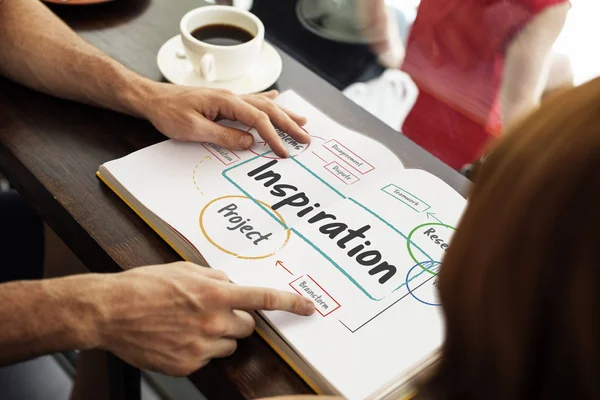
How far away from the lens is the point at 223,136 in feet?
2.44

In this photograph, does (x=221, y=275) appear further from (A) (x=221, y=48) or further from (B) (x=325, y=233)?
(A) (x=221, y=48)

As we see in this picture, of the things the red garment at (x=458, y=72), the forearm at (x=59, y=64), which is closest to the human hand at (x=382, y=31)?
the red garment at (x=458, y=72)

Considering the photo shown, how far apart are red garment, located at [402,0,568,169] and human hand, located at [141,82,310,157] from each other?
48cm

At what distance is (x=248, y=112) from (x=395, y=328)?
13.1 inches

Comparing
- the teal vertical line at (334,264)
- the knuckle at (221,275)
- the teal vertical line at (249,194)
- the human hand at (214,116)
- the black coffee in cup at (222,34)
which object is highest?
the black coffee in cup at (222,34)

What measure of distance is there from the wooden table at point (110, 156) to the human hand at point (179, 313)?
22 mm

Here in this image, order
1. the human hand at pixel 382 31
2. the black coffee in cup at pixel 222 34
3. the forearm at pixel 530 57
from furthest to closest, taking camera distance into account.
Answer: the human hand at pixel 382 31 < the forearm at pixel 530 57 < the black coffee in cup at pixel 222 34

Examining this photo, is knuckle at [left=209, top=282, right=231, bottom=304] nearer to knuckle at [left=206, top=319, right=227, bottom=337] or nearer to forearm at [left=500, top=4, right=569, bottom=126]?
knuckle at [left=206, top=319, right=227, bottom=337]

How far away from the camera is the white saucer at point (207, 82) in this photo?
846mm

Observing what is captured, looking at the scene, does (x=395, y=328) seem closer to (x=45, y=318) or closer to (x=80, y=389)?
(x=45, y=318)

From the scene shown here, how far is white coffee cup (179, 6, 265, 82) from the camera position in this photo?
2.69 ft

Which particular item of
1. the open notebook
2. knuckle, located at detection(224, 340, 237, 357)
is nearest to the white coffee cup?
the open notebook

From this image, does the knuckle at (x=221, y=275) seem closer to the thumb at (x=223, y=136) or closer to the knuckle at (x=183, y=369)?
the knuckle at (x=183, y=369)

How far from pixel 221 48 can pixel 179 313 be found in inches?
15.0
